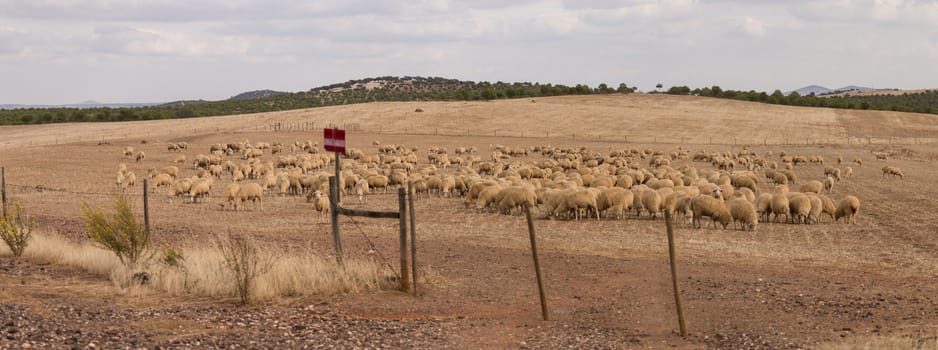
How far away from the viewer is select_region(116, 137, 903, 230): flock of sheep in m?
23.2

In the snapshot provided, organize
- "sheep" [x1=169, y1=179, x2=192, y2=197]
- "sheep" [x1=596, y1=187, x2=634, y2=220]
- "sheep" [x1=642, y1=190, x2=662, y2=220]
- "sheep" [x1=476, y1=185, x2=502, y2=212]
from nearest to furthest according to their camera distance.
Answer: "sheep" [x1=642, y1=190, x2=662, y2=220], "sheep" [x1=596, y1=187, x2=634, y2=220], "sheep" [x1=476, y1=185, x2=502, y2=212], "sheep" [x1=169, y1=179, x2=192, y2=197]

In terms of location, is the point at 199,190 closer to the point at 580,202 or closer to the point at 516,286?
the point at 580,202

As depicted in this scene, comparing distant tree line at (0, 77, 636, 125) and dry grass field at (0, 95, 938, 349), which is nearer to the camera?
dry grass field at (0, 95, 938, 349)

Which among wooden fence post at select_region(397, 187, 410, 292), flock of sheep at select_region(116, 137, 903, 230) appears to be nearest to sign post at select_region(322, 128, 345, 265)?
wooden fence post at select_region(397, 187, 410, 292)

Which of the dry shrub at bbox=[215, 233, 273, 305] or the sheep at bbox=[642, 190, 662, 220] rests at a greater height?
the dry shrub at bbox=[215, 233, 273, 305]

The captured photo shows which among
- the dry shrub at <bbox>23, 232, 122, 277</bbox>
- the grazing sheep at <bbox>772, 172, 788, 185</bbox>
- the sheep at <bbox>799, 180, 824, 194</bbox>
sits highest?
the dry shrub at <bbox>23, 232, 122, 277</bbox>

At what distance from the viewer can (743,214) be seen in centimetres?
2161

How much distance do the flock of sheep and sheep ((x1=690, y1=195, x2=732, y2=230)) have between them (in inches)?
1.0

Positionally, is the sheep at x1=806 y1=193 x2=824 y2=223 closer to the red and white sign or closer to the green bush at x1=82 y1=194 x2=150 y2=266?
the red and white sign

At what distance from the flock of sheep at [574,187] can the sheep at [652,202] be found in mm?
29

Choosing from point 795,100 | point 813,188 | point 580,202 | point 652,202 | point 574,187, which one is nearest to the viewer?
point 580,202

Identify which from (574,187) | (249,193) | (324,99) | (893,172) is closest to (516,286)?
(574,187)

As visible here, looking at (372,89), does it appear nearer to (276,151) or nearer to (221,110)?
(221,110)

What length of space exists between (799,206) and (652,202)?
3932 mm
